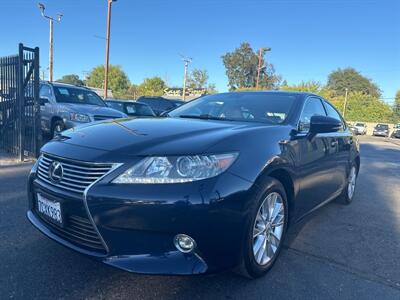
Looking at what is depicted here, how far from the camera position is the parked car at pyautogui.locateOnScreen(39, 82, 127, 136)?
8.70 meters

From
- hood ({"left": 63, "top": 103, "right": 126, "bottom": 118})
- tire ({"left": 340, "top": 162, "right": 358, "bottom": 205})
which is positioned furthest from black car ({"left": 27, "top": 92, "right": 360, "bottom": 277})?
hood ({"left": 63, "top": 103, "right": 126, "bottom": 118})

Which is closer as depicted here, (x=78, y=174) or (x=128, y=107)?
(x=78, y=174)

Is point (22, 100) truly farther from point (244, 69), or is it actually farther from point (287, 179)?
point (244, 69)

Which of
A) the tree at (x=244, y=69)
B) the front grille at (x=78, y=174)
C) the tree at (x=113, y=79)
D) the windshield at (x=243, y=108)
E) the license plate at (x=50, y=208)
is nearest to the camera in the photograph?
the front grille at (x=78, y=174)

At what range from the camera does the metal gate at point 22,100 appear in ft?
23.6

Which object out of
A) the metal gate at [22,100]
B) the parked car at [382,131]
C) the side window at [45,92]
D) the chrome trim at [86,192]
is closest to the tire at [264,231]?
the chrome trim at [86,192]

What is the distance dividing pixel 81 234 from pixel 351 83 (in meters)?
88.9

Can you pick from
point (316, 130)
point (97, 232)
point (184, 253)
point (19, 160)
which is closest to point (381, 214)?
point (316, 130)

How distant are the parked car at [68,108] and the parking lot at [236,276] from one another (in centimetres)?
457

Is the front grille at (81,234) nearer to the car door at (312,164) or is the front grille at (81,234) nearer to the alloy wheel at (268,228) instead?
the alloy wheel at (268,228)

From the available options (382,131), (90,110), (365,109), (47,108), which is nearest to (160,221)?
(90,110)

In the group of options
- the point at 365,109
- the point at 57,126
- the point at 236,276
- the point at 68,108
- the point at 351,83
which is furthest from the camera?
the point at 351,83

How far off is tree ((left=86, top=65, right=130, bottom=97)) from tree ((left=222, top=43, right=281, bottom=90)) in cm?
2797

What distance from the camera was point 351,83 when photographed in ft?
270
